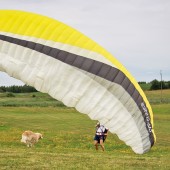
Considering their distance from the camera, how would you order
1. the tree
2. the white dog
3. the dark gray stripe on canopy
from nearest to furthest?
the dark gray stripe on canopy, the white dog, the tree

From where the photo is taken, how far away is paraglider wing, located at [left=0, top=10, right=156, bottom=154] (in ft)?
29.5

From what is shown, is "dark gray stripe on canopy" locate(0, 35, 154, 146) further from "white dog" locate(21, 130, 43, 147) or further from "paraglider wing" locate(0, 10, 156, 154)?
"white dog" locate(21, 130, 43, 147)

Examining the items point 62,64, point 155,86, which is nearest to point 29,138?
point 62,64

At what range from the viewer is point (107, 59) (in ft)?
30.3

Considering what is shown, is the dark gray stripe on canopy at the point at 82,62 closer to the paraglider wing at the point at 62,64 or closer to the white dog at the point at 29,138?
the paraglider wing at the point at 62,64

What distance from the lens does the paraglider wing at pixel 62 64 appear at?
8984 mm

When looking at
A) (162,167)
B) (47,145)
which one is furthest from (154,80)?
(162,167)

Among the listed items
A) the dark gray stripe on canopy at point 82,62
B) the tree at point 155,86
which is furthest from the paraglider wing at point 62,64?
the tree at point 155,86

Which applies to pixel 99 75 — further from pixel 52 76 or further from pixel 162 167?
pixel 162 167

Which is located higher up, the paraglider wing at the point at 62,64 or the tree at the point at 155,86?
the tree at the point at 155,86

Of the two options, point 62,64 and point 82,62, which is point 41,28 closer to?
point 62,64

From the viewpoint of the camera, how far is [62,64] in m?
8.98

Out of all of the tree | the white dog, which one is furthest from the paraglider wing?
the tree

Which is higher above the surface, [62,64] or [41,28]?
[41,28]
